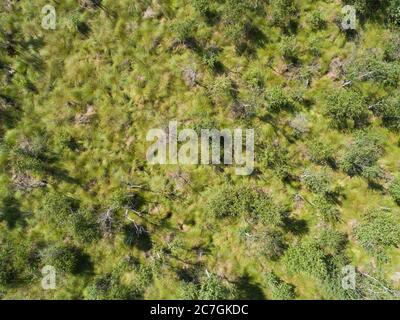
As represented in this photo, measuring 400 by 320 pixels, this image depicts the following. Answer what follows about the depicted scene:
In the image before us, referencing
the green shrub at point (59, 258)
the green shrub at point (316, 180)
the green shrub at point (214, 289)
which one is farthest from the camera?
the green shrub at point (316, 180)

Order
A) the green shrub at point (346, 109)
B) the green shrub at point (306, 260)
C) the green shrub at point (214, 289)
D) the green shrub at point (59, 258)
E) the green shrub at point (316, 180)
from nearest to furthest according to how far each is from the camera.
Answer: the green shrub at point (214, 289) → the green shrub at point (59, 258) → the green shrub at point (306, 260) → the green shrub at point (346, 109) → the green shrub at point (316, 180)

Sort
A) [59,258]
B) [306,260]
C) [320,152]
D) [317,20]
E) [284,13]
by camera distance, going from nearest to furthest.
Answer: [59,258]
[306,260]
[320,152]
[317,20]
[284,13]

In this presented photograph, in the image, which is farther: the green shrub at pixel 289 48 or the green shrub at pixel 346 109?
the green shrub at pixel 289 48

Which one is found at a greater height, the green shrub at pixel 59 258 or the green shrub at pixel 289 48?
the green shrub at pixel 289 48

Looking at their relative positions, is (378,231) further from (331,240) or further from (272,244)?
(272,244)

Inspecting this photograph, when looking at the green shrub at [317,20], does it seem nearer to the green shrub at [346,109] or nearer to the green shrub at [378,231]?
the green shrub at [346,109]

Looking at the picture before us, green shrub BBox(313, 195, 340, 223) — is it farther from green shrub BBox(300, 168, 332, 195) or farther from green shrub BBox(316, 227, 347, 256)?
green shrub BBox(316, 227, 347, 256)

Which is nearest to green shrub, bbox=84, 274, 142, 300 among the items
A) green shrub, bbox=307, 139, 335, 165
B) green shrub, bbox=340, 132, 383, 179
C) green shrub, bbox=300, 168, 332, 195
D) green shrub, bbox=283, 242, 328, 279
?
green shrub, bbox=283, 242, 328, 279

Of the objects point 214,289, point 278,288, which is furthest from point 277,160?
point 214,289

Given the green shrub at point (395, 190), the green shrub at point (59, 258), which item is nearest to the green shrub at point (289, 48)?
the green shrub at point (395, 190)

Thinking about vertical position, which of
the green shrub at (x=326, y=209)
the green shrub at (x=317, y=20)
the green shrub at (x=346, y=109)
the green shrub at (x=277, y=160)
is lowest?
the green shrub at (x=326, y=209)

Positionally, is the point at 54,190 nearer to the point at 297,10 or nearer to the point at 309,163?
the point at 309,163

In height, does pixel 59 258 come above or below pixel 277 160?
below
